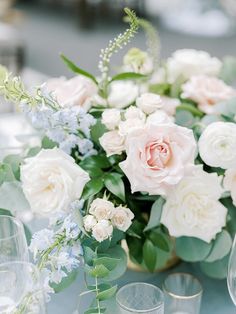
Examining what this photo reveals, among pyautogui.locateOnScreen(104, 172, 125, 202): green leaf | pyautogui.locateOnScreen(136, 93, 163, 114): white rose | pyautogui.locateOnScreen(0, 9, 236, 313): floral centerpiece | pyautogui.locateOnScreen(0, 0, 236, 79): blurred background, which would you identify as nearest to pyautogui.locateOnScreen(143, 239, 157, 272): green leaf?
pyautogui.locateOnScreen(0, 9, 236, 313): floral centerpiece

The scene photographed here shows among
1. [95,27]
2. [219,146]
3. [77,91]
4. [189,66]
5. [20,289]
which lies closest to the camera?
[20,289]

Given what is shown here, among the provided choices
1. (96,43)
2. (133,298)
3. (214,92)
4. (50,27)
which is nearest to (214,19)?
(96,43)

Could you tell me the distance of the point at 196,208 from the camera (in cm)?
84

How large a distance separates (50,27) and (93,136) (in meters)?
5.98

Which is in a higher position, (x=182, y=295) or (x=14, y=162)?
(x=14, y=162)

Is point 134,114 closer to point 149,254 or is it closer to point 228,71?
point 149,254

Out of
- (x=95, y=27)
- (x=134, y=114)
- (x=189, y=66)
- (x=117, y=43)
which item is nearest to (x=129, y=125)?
(x=134, y=114)

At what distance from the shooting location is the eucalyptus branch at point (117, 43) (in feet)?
2.60

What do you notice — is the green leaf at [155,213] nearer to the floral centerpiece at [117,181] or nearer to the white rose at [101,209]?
the floral centerpiece at [117,181]

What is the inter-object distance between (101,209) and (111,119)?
15 cm

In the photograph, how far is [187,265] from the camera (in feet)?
3.29

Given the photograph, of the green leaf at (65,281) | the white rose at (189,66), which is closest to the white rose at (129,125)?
the green leaf at (65,281)

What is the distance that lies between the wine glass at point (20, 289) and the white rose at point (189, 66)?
583mm

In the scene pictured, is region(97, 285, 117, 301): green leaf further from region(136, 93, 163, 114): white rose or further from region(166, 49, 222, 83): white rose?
region(166, 49, 222, 83): white rose
